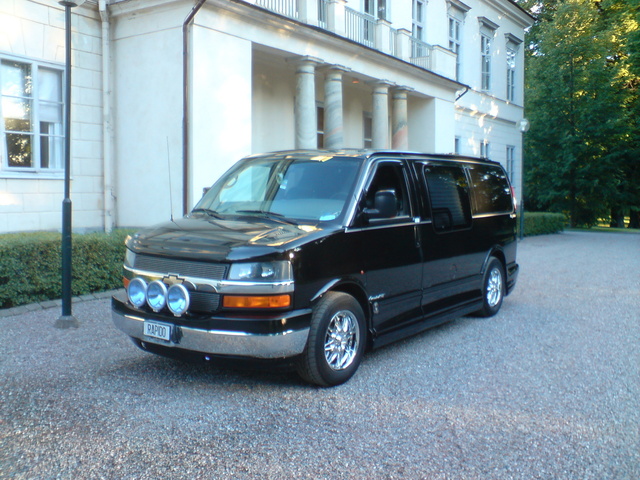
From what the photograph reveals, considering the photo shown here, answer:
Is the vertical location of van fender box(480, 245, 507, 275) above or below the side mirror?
below

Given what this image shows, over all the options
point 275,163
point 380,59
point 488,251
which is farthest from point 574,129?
point 275,163

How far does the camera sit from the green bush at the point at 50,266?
795 centimetres

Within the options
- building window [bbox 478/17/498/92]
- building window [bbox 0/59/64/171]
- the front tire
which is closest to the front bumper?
the front tire

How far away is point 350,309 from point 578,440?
1.97 metres

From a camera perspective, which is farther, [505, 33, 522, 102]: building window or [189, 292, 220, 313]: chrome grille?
[505, 33, 522, 102]: building window

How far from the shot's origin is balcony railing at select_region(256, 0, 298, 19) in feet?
47.9

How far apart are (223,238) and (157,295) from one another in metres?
0.68

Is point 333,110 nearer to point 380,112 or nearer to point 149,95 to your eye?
point 380,112

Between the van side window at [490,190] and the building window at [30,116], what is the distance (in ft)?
27.1

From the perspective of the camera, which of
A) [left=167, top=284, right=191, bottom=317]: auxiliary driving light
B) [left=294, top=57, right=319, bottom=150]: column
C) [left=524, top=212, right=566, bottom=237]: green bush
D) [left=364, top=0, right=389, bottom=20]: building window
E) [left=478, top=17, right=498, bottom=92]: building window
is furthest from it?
[left=478, top=17, right=498, bottom=92]: building window

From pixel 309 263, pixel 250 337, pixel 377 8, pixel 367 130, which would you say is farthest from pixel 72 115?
pixel 377 8

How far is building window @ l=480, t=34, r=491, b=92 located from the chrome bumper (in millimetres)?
26192

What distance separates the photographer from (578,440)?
13.8ft

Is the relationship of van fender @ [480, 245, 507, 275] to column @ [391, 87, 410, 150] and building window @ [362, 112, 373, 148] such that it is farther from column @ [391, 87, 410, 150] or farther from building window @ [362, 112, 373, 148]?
building window @ [362, 112, 373, 148]
